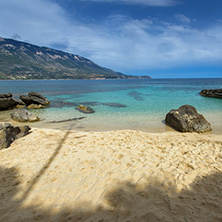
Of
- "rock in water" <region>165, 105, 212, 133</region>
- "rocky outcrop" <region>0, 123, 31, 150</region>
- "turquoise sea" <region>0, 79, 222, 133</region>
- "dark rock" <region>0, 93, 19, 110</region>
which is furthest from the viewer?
"dark rock" <region>0, 93, 19, 110</region>

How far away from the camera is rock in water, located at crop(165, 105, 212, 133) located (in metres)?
9.99

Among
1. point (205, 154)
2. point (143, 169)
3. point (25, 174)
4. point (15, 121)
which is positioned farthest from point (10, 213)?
point (15, 121)

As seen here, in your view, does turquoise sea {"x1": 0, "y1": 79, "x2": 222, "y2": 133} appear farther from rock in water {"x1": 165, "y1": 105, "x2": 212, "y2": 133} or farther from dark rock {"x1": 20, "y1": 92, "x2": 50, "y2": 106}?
dark rock {"x1": 20, "y1": 92, "x2": 50, "y2": 106}

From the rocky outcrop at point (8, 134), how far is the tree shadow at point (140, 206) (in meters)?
3.45

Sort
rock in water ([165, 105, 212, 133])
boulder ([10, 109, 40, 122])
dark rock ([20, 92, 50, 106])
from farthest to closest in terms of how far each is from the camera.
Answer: dark rock ([20, 92, 50, 106])
boulder ([10, 109, 40, 122])
rock in water ([165, 105, 212, 133])

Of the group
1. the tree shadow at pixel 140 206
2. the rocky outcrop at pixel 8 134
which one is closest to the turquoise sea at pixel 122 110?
the rocky outcrop at pixel 8 134

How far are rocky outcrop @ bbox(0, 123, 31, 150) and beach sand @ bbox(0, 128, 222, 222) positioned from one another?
46 cm

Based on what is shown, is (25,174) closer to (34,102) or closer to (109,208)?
(109,208)

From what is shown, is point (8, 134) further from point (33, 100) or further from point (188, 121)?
point (33, 100)

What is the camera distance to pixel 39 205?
3.61 metres

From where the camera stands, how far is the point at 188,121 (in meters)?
10.2

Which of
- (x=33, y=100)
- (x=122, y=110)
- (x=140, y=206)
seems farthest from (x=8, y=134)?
(x=33, y=100)

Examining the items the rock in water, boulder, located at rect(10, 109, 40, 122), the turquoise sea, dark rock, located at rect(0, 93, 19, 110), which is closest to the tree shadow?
the rock in water

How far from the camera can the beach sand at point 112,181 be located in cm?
333
